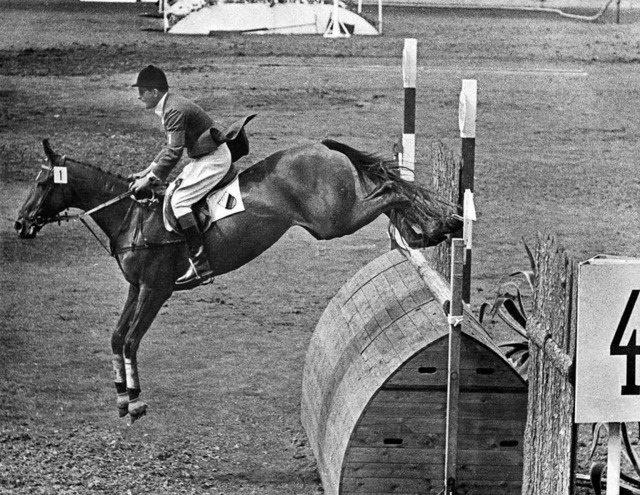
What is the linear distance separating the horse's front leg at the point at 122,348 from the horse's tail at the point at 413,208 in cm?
123

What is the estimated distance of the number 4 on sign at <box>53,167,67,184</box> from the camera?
6.36 m

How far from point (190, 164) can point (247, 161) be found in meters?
7.84

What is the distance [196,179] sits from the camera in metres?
6.43

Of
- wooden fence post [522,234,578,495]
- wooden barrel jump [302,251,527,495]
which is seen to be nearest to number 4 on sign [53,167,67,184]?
wooden barrel jump [302,251,527,495]

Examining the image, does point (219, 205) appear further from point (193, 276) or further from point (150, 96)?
point (150, 96)

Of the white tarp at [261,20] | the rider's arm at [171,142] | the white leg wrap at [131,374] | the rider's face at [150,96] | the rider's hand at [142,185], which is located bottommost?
the white leg wrap at [131,374]

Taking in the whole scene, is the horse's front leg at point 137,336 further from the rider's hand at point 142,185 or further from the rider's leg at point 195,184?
the rider's hand at point 142,185

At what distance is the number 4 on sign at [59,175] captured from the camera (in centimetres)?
636

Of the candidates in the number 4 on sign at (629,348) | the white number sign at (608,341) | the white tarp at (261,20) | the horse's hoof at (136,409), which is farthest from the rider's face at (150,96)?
the white tarp at (261,20)

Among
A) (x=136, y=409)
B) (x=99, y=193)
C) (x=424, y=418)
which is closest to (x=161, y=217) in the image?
(x=99, y=193)

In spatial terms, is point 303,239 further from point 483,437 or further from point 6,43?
point 6,43

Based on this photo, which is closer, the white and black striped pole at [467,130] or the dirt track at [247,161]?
the white and black striped pole at [467,130]

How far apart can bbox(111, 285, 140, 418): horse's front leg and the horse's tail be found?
4.05 ft

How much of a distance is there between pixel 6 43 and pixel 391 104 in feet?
25.4
